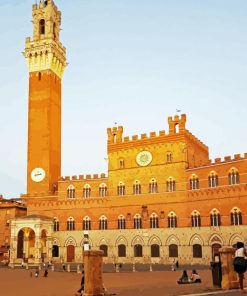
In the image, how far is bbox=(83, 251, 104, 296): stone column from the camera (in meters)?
15.4

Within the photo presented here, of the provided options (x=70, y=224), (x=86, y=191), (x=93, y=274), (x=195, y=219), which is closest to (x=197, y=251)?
(x=195, y=219)

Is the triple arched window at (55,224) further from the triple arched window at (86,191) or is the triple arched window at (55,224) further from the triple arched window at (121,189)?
the triple arched window at (121,189)

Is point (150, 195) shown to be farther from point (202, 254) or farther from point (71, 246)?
point (71, 246)

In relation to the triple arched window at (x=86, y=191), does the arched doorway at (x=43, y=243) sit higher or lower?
lower

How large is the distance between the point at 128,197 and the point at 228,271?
122 ft

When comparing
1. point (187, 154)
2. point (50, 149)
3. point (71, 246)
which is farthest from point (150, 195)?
point (50, 149)

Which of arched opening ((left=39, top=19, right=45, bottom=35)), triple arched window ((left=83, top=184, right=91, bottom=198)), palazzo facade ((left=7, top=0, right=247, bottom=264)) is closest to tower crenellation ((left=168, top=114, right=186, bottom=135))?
palazzo facade ((left=7, top=0, right=247, bottom=264))

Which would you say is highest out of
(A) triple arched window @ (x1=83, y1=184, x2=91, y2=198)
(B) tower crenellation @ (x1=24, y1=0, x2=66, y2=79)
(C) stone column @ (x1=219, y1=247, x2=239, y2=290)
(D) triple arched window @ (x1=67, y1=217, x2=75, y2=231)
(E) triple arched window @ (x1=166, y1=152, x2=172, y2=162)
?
(B) tower crenellation @ (x1=24, y1=0, x2=66, y2=79)

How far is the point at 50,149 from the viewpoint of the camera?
5988cm

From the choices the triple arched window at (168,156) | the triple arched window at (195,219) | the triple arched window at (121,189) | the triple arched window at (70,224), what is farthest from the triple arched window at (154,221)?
the triple arched window at (70,224)

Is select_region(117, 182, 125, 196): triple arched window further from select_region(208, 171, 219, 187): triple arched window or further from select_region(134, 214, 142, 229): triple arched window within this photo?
select_region(208, 171, 219, 187): triple arched window

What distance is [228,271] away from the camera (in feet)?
54.7

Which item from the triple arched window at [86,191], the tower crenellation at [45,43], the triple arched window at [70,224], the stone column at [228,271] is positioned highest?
the tower crenellation at [45,43]

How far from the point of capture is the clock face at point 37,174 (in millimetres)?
59156
